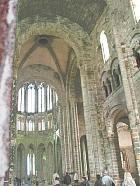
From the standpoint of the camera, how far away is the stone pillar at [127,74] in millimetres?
9547

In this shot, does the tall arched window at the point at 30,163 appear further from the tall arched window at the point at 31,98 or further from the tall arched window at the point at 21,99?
the tall arched window at the point at 21,99

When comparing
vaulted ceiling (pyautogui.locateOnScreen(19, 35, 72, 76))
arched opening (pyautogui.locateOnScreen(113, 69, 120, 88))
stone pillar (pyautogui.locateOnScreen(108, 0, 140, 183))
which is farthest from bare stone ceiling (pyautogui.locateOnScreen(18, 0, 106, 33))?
arched opening (pyautogui.locateOnScreen(113, 69, 120, 88))

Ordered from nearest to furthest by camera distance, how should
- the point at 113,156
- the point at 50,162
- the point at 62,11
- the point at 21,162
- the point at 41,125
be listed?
the point at 113,156 < the point at 62,11 < the point at 50,162 < the point at 21,162 < the point at 41,125

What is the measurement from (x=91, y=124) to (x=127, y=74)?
4434mm

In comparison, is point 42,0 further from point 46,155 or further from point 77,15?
point 46,155

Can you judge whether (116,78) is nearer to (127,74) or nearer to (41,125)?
(127,74)

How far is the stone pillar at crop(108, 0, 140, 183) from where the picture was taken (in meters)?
9.55

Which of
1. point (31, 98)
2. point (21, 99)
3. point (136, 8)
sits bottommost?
point (136, 8)

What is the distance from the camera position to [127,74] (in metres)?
10.5

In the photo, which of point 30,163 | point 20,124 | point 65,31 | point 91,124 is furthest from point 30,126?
point 91,124

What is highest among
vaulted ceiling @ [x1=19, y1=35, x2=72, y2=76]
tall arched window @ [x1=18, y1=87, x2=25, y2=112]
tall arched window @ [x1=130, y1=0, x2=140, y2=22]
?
tall arched window @ [x1=18, y1=87, x2=25, y2=112]

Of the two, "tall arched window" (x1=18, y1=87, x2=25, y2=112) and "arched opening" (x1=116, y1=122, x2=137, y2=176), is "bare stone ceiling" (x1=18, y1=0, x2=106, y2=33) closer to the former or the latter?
"arched opening" (x1=116, y1=122, x2=137, y2=176)

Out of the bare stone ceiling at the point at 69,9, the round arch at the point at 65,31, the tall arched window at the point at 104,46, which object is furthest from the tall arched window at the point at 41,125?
the tall arched window at the point at 104,46

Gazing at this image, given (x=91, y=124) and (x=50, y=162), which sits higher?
(x=91, y=124)
